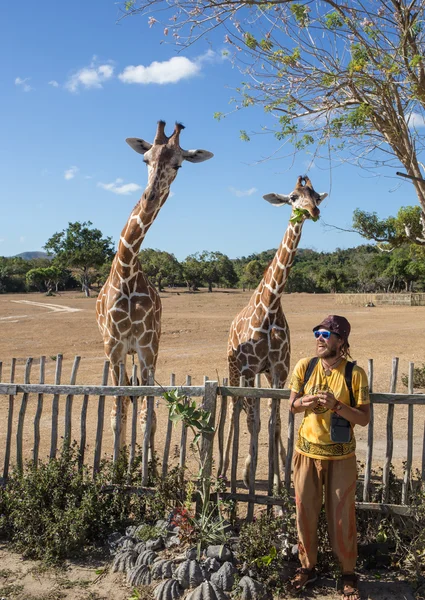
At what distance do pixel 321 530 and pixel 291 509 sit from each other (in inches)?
14.5

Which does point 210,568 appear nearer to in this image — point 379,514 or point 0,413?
point 379,514

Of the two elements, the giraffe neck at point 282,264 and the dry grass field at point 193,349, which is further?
the dry grass field at point 193,349

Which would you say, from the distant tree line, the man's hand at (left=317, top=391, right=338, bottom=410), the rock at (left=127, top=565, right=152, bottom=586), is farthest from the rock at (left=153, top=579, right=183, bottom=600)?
the distant tree line

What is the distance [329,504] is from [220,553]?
3.19ft

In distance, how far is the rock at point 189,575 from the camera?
12.4ft

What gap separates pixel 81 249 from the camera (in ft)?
180

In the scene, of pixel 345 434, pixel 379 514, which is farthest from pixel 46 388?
pixel 379 514

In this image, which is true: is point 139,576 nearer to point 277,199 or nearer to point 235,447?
point 235,447

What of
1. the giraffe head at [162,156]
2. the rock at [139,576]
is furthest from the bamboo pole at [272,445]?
the giraffe head at [162,156]

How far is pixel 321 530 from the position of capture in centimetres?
412

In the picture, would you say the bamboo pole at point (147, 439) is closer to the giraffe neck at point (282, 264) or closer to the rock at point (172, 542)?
the rock at point (172, 542)

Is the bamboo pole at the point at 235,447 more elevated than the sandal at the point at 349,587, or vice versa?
the bamboo pole at the point at 235,447

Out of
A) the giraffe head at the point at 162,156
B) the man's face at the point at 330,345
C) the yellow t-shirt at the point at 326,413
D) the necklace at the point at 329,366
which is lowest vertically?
the yellow t-shirt at the point at 326,413

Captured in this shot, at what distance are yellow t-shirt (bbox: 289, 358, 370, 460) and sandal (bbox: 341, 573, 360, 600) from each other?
888mm
